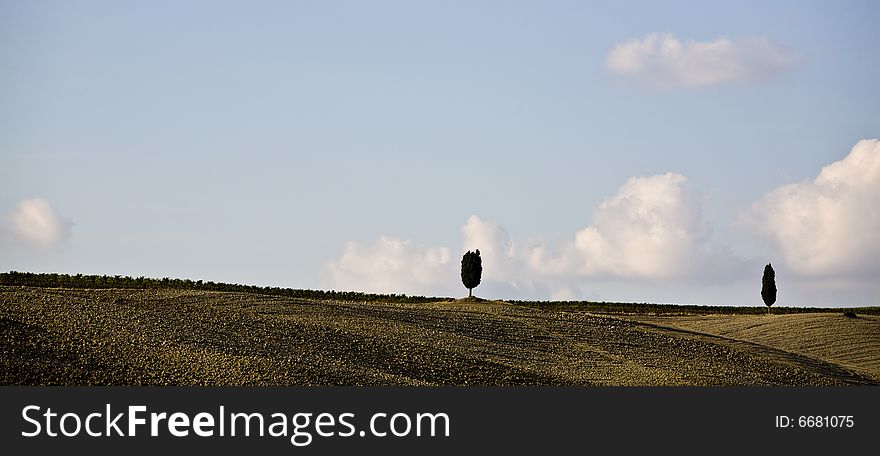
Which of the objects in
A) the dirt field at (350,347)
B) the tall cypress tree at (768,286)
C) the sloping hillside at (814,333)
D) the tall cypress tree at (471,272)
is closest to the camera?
the dirt field at (350,347)

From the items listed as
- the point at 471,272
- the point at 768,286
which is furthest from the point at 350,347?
the point at 768,286

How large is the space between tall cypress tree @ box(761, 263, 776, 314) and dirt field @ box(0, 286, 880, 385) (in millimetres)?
13818

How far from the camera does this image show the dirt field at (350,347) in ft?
86.5

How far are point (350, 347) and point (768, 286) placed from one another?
32301 millimetres

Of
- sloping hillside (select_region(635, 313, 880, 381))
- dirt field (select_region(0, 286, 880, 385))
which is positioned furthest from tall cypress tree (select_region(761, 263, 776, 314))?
dirt field (select_region(0, 286, 880, 385))

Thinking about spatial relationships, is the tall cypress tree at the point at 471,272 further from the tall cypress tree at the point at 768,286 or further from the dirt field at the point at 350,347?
the tall cypress tree at the point at 768,286

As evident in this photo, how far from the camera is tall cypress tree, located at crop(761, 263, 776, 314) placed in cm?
5647

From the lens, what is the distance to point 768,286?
56.6m

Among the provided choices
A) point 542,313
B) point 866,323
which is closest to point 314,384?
point 542,313

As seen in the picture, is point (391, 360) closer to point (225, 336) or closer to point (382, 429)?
point (225, 336)

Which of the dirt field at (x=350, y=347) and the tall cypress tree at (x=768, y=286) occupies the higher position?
the tall cypress tree at (x=768, y=286)

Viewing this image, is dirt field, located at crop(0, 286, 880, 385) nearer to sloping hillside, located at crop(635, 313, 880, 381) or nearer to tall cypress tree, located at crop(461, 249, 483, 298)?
sloping hillside, located at crop(635, 313, 880, 381)

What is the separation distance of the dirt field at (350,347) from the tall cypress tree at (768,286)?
45.3ft

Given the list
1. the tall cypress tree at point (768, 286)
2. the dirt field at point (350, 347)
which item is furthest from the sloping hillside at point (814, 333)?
the tall cypress tree at point (768, 286)
